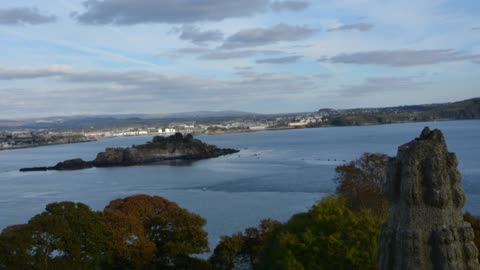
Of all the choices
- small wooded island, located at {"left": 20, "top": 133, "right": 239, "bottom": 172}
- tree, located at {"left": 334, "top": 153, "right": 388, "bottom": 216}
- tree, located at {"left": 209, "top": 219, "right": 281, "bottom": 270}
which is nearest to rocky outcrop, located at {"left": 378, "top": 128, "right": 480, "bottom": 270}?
tree, located at {"left": 209, "top": 219, "right": 281, "bottom": 270}

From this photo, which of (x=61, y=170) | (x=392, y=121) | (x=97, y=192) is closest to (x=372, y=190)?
(x=97, y=192)

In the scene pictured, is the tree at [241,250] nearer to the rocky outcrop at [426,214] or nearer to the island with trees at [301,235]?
the island with trees at [301,235]

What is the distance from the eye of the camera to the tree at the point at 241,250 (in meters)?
17.8

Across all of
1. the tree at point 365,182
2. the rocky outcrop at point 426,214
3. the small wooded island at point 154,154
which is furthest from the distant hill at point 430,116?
the rocky outcrop at point 426,214

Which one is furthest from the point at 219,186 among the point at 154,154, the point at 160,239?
the point at 154,154

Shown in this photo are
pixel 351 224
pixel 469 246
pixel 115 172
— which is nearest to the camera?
pixel 469 246

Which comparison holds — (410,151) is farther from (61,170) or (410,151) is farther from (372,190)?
(61,170)

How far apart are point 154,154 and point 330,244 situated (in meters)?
77.5

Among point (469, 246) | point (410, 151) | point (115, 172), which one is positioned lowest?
point (115, 172)

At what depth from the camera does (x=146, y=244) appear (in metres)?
17.2

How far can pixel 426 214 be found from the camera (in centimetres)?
559

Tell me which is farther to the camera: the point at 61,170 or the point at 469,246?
Answer: the point at 61,170

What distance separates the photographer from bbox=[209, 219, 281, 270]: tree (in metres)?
17.8

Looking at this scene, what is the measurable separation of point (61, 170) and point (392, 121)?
423 ft
